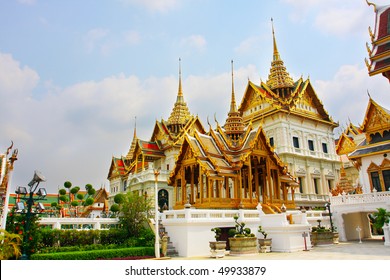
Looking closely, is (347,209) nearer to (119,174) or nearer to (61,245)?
(61,245)

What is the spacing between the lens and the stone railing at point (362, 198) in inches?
603

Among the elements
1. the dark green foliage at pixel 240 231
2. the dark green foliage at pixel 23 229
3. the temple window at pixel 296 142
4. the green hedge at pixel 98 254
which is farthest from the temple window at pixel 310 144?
the dark green foliage at pixel 23 229

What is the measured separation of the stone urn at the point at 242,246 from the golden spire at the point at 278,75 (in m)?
22.7

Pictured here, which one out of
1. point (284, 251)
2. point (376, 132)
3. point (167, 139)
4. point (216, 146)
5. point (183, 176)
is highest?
point (167, 139)

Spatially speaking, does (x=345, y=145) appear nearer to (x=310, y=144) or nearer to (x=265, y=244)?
(x=310, y=144)

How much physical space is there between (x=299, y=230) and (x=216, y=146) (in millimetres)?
4858

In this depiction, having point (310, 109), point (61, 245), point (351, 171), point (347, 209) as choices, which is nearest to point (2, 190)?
point (61, 245)

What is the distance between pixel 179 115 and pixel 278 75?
11.8 m

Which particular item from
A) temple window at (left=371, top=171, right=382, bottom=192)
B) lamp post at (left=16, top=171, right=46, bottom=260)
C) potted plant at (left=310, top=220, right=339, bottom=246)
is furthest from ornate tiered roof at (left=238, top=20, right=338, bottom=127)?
lamp post at (left=16, top=171, right=46, bottom=260)

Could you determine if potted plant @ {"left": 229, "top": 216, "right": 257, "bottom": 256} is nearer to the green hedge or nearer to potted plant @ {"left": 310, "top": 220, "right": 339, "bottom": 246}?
the green hedge

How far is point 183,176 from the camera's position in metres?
14.4

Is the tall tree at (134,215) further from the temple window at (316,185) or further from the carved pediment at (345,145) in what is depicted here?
the temple window at (316,185)

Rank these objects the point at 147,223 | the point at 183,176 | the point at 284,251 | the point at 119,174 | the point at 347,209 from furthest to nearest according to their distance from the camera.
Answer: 1. the point at 119,174
2. the point at 347,209
3. the point at 183,176
4. the point at 147,223
5. the point at 284,251

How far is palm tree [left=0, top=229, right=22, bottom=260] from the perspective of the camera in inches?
322
